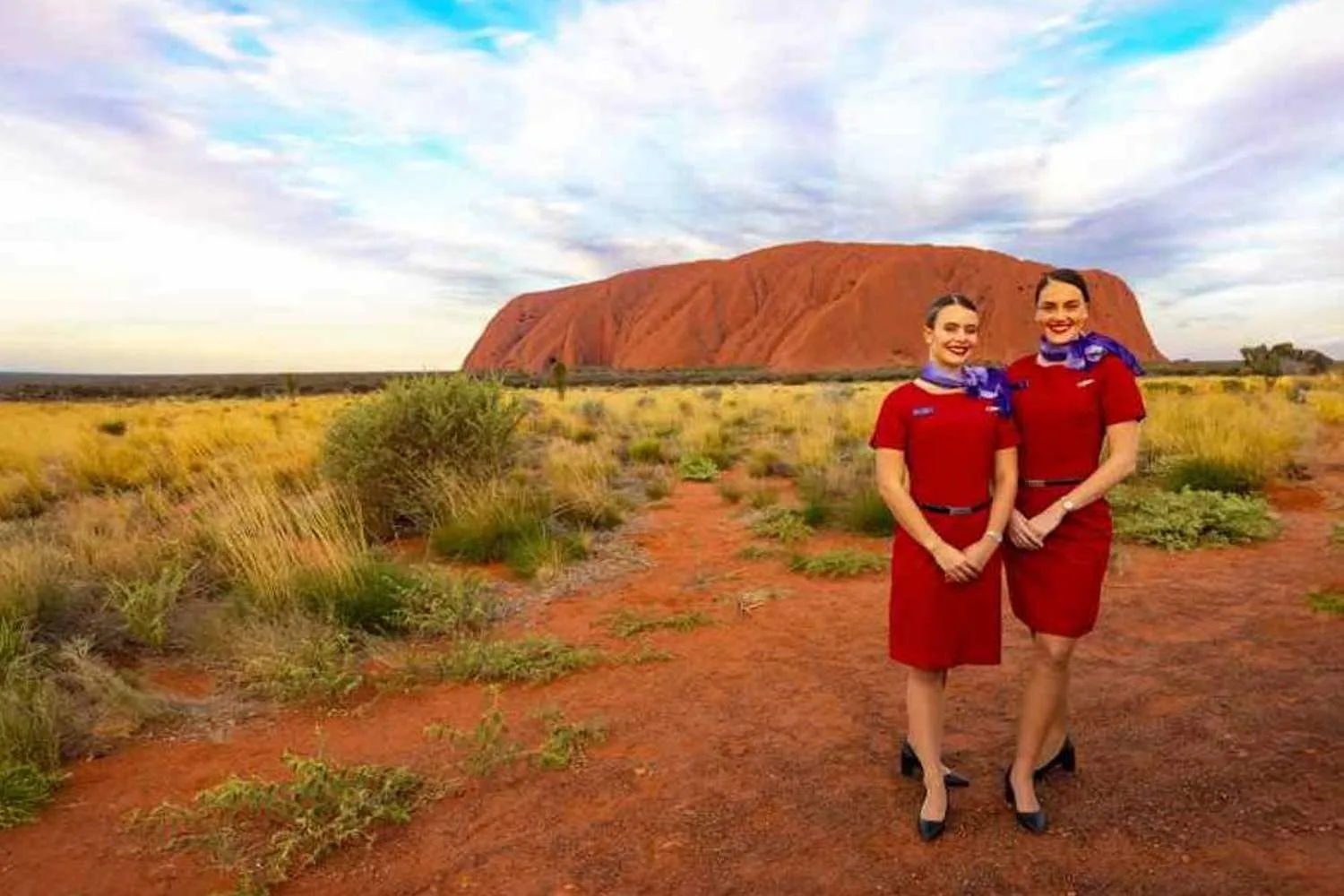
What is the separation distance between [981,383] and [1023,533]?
1.82 ft

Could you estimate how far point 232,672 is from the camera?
4973 mm

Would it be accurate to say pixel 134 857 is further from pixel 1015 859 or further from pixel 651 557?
pixel 651 557

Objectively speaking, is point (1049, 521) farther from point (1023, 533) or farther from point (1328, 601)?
point (1328, 601)

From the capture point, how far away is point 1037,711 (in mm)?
3088

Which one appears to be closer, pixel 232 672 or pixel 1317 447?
pixel 232 672

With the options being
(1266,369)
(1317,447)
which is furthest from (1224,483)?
(1266,369)

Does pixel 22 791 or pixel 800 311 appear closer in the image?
pixel 22 791

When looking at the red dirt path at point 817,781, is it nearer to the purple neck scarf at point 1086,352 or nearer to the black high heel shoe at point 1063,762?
the black high heel shoe at point 1063,762

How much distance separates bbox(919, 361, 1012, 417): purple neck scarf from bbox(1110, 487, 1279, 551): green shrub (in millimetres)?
5489

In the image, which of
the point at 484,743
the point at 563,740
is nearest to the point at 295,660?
the point at 484,743

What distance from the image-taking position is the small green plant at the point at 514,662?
Answer: 4902mm

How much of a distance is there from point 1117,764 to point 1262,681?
55.2 inches

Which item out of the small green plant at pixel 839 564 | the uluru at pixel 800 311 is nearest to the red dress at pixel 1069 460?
the small green plant at pixel 839 564

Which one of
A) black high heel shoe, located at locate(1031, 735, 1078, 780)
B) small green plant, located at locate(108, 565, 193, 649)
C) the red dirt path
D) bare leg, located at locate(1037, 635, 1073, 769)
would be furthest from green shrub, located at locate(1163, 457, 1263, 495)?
small green plant, located at locate(108, 565, 193, 649)
